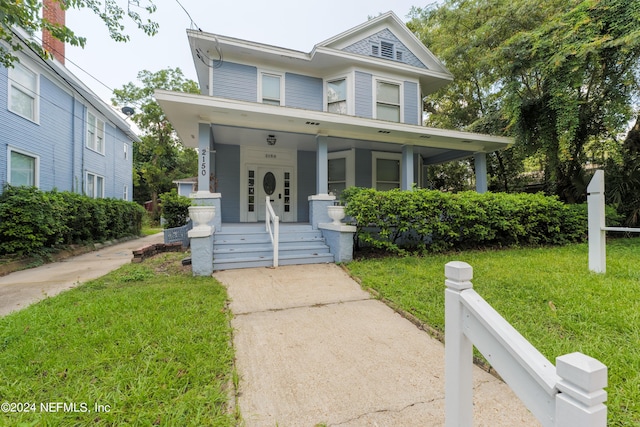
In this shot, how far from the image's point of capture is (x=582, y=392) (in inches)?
29.9

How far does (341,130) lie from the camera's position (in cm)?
764

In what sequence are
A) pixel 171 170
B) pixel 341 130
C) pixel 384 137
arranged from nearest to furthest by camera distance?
pixel 341 130 → pixel 384 137 → pixel 171 170

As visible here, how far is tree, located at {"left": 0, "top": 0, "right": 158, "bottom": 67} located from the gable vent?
750 centimetres

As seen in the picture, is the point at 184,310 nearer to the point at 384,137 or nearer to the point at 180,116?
the point at 180,116

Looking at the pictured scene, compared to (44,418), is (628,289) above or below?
above

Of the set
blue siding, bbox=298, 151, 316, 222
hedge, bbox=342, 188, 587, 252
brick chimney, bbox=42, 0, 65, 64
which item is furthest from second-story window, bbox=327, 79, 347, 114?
brick chimney, bbox=42, 0, 65, 64

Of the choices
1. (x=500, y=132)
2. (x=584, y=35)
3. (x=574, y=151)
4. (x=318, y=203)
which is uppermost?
(x=584, y=35)

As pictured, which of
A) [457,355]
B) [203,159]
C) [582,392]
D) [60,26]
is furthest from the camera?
[203,159]

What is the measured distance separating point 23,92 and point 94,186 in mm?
4969

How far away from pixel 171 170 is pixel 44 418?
2634 cm

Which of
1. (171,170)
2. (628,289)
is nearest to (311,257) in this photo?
(628,289)

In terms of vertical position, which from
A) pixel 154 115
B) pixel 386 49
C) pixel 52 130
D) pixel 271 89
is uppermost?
pixel 154 115

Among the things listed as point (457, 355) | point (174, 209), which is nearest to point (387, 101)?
point (174, 209)

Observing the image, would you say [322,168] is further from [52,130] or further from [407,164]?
[52,130]
